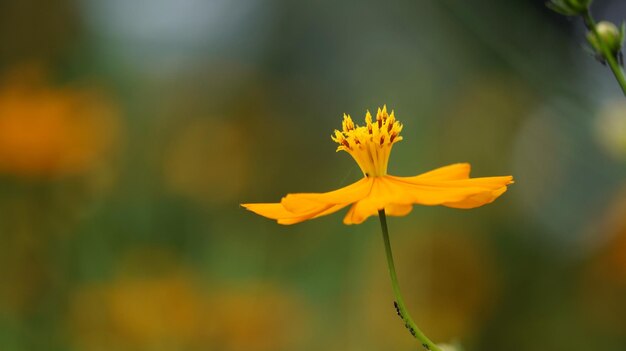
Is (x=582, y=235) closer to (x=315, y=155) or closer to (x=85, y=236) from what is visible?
(x=315, y=155)

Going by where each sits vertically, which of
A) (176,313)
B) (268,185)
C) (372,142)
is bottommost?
(176,313)

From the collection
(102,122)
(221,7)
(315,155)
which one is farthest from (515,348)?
(221,7)

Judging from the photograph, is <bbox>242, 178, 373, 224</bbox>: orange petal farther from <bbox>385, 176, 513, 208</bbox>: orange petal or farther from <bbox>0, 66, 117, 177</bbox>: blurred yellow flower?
<bbox>0, 66, 117, 177</bbox>: blurred yellow flower

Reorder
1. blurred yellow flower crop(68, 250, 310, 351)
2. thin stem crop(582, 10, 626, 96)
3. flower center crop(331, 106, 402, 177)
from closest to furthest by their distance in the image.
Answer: thin stem crop(582, 10, 626, 96) < flower center crop(331, 106, 402, 177) < blurred yellow flower crop(68, 250, 310, 351)

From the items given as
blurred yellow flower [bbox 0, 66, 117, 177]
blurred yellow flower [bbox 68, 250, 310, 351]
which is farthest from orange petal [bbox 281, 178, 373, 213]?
blurred yellow flower [bbox 0, 66, 117, 177]

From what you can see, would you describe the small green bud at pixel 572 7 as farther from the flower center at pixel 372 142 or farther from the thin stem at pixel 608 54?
the flower center at pixel 372 142

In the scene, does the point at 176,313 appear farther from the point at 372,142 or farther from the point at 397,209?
the point at 397,209

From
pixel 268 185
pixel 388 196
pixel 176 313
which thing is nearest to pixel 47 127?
pixel 176 313

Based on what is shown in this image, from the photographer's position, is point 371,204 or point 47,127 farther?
point 47,127

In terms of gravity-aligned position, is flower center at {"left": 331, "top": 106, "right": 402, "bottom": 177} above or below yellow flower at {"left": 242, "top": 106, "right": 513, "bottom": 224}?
above
